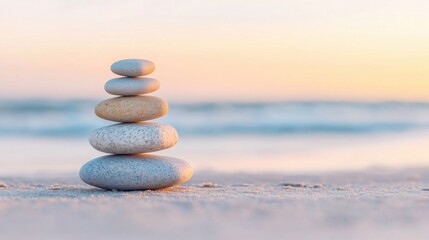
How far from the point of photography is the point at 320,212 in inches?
211

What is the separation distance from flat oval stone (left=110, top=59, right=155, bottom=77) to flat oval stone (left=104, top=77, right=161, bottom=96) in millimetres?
80

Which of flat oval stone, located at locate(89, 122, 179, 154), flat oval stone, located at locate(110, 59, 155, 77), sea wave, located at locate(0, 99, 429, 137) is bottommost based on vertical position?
flat oval stone, located at locate(89, 122, 179, 154)

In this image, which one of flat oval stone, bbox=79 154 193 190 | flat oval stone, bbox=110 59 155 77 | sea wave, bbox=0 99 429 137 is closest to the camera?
flat oval stone, bbox=79 154 193 190

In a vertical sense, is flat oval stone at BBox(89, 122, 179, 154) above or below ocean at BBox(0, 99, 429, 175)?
below

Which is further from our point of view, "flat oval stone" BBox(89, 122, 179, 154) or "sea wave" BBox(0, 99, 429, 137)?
"sea wave" BBox(0, 99, 429, 137)

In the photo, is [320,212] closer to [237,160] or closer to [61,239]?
[61,239]

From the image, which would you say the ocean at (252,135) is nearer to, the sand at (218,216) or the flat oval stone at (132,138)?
the flat oval stone at (132,138)

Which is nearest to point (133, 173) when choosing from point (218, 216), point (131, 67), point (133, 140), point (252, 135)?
point (133, 140)

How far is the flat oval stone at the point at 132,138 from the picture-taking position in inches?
299

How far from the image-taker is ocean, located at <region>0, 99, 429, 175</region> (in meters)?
13.8

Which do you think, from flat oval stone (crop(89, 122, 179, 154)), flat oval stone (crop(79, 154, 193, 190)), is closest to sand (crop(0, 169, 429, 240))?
flat oval stone (crop(79, 154, 193, 190))

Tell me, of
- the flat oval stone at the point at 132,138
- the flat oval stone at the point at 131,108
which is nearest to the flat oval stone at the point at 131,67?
the flat oval stone at the point at 131,108

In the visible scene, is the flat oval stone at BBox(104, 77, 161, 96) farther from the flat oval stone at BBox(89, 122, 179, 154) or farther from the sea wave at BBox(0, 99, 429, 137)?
the sea wave at BBox(0, 99, 429, 137)

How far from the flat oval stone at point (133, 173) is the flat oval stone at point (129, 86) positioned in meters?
0.78
